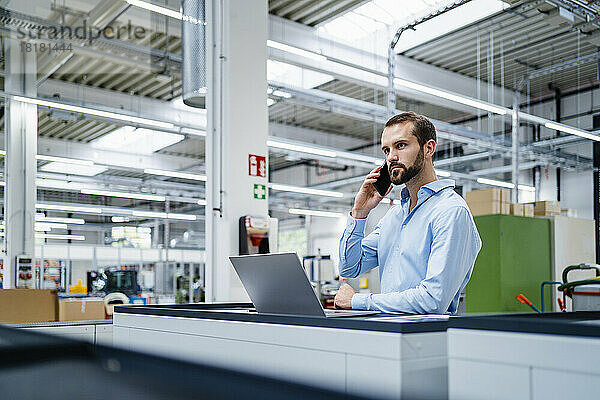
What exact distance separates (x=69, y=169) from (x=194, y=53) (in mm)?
12158

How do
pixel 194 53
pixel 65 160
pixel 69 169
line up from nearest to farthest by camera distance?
pixel 194 53
pixel 65 160
pixel 69 169

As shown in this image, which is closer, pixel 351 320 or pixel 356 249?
pixel 351 320

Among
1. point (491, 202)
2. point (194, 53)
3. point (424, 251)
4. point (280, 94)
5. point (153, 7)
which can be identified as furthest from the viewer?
point (280, 94)

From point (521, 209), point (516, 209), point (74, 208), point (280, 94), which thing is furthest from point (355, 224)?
point (74, 208)

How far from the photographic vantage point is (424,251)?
2.25m

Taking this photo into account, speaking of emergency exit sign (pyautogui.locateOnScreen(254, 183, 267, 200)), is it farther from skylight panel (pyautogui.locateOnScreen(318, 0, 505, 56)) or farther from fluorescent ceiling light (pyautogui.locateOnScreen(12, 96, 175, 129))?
fluorescent ceiling light (pyautogui.locateOnScreen(12, 96, 175, 129))

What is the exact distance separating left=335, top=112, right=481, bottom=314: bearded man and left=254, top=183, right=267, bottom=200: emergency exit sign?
2.19m

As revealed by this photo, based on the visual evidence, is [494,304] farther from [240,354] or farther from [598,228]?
[240,354]

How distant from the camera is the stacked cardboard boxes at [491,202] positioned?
7363 mm

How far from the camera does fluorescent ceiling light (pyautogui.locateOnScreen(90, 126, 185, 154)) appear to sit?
14078mm

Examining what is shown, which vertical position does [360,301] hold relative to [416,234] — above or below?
below

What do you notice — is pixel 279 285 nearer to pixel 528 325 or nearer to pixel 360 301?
pixel 360 301

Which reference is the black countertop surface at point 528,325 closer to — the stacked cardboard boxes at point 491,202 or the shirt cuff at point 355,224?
the shirt cuff at point 355,224

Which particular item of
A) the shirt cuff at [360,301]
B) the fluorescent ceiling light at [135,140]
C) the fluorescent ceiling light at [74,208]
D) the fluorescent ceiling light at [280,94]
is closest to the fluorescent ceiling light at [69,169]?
the fluorescent ceiling light at [135,140]
